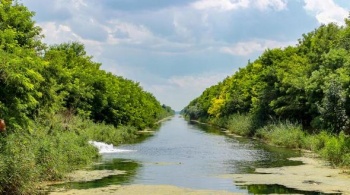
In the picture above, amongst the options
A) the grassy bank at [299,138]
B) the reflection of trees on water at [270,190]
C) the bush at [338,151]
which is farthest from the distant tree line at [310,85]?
the reflection of trees on water at [270,190]

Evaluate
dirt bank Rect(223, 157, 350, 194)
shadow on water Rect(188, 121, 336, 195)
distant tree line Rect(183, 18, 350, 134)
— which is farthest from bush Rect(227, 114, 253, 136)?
dirt bank Rect(223, 157, 350, 194)

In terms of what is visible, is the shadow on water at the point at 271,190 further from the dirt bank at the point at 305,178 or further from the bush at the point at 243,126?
the bush at the point at 243,126

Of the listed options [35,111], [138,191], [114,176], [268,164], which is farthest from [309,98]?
[138,191]

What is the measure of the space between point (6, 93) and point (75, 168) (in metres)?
12.5

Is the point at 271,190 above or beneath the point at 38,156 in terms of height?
beneath

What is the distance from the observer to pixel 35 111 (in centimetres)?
3334

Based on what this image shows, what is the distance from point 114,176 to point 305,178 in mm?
10693

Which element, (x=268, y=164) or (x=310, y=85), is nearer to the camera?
(x=268, y=164)

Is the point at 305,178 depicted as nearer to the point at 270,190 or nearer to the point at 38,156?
the point at 270,190

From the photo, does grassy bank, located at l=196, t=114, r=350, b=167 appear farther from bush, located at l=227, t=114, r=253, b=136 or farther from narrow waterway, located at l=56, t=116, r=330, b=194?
narrow waterway, located at l=56, t=116, r=330, b=194

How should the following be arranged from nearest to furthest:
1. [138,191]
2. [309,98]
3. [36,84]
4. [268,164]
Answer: [138,191] → [36,84] → [268,164] → [309,98]

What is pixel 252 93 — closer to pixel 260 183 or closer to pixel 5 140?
pixel 260 183

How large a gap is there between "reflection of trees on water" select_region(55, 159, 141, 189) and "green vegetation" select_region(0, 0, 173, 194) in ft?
4.53

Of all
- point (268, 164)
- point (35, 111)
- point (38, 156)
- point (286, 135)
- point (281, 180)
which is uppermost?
point (35, 111)
